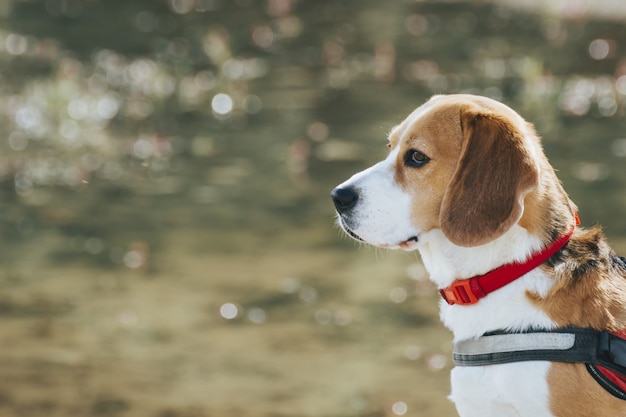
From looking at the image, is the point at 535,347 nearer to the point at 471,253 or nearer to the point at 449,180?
the point at 471,253

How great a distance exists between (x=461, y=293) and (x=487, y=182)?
43 cm

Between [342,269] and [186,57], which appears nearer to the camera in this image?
[342,269]

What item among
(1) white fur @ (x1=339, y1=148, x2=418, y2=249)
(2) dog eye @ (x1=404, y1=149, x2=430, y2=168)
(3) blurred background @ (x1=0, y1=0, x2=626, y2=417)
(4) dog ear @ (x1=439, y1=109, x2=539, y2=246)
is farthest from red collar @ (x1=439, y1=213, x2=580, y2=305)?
(3) blurred background @ (x1=0, y1=0, x2=626, y2=417)

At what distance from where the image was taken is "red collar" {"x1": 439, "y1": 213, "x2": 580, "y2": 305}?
404 cm

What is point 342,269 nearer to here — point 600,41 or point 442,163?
point 442,163

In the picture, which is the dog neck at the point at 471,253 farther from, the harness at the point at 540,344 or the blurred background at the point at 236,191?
the blurred background at the point at 236,191

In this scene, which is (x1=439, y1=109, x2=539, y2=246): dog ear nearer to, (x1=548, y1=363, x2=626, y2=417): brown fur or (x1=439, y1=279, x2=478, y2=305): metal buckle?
(x1=439, y1=279, x2=478, y2=305): metal buckle

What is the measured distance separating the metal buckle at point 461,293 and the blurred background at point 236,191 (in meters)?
2.09

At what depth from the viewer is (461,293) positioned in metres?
4.13

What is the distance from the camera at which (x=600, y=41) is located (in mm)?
16938

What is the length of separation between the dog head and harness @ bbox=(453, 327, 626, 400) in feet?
1.29

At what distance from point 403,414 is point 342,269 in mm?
2293

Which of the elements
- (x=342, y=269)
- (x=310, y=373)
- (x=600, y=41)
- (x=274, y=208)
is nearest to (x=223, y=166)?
(x=274, y=208)

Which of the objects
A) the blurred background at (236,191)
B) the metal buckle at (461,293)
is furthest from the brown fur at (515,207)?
the blurred background at (236,191)
